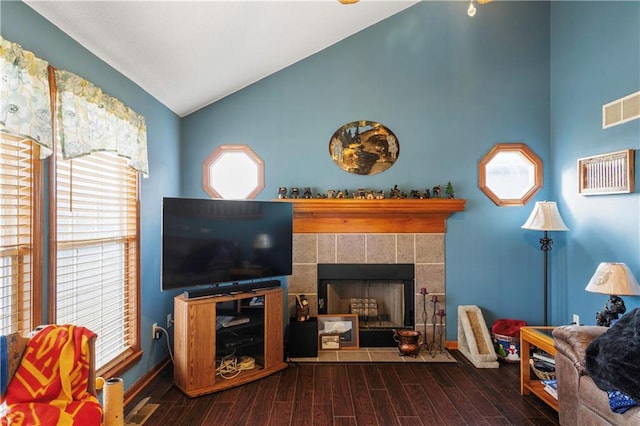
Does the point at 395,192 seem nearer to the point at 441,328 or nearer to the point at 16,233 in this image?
the point at 441,328

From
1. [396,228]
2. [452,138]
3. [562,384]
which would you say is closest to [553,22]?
[452,138]

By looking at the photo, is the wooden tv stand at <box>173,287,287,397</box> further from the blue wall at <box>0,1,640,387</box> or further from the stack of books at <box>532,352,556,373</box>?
the stack of books at <box>532,352,556,373</box>

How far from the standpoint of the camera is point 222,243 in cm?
→ 284

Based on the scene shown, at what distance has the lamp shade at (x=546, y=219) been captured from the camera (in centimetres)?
311

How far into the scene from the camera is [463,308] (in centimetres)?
349

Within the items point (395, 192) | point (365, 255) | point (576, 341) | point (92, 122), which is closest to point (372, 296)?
point (365, 255)

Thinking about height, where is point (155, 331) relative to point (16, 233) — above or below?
below

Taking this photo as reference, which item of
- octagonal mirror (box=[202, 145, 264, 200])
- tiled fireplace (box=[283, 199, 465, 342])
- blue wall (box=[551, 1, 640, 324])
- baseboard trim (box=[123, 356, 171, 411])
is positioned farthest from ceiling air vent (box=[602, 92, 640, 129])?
baseboard trim (box=[123, 356, 171, 411])

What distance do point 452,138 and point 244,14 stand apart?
93.2 inches

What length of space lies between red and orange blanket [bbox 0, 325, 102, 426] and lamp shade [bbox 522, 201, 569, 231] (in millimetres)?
3509

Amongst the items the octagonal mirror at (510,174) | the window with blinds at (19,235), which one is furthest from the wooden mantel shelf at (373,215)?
the window with blinds at (19,235)

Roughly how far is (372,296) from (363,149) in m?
1.60

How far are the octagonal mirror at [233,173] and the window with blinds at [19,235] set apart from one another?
194 centimetres

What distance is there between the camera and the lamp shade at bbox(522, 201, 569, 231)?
311 centimetres
